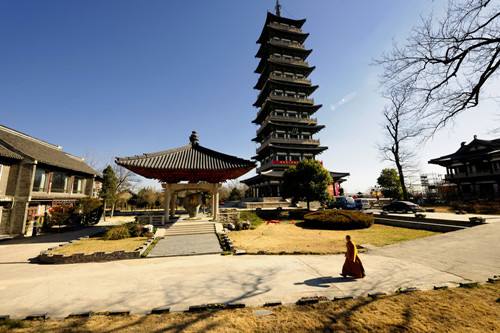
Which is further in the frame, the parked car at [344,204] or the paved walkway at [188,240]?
the parked car at [344,204]

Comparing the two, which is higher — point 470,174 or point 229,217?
point 470,174

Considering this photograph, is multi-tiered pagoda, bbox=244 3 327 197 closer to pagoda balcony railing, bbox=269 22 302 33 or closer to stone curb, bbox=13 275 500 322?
pagoda balcony railing, bbox=269 22 302 33

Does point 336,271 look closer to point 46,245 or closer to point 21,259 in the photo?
point 21,259

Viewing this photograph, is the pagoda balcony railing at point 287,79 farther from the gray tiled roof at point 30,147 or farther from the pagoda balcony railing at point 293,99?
the gray tiled roof at point 30,147

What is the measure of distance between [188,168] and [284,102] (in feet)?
94.2

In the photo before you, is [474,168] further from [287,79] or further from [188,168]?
[188,168]

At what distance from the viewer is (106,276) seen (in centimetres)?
648

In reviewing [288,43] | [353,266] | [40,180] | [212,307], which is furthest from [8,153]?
[288,43]

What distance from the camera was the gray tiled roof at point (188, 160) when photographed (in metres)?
13.5

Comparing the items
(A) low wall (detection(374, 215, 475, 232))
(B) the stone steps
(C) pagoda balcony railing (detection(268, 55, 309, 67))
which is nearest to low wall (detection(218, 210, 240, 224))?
(B) the stone steps

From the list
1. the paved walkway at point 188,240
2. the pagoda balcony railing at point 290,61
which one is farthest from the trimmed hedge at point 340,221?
the pagoda balcony railing at point 290,61

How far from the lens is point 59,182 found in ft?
66.5

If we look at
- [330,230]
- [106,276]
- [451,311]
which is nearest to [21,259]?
[106,276]

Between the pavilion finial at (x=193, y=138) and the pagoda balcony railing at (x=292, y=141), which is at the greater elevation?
the pagoda balcony railing at (x=292, y=141)
